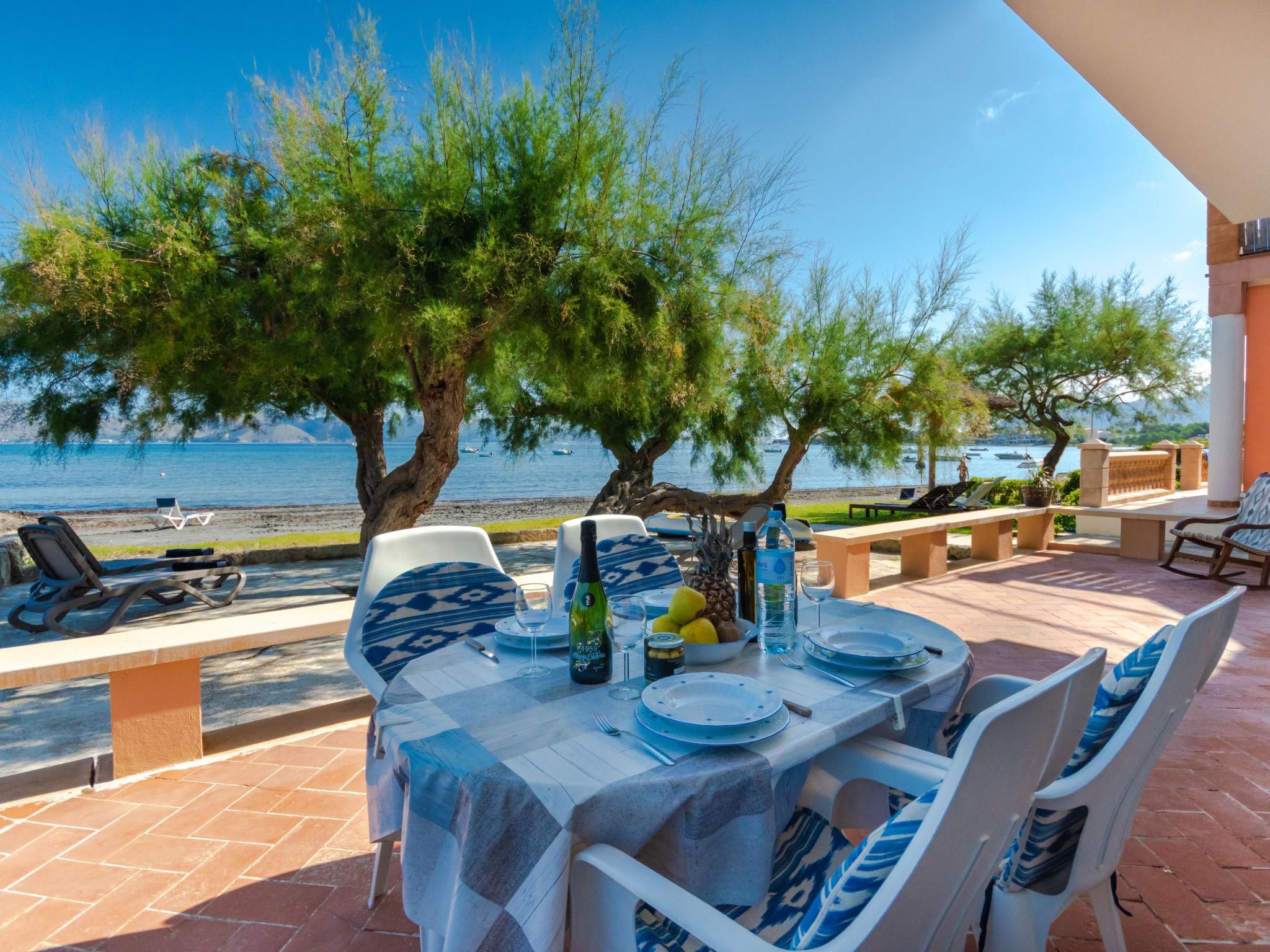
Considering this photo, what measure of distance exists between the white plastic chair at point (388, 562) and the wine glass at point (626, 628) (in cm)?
61

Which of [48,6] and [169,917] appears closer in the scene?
[169,917]

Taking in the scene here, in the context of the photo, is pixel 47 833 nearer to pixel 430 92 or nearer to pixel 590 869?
pixel 590 869

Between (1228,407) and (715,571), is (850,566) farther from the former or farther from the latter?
(1228,407)

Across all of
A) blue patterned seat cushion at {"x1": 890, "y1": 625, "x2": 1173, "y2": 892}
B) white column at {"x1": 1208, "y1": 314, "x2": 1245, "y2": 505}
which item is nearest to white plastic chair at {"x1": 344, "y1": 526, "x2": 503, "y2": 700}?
blue patterned seat cushion at {"x1": 890, "y1": 625, "x2": 1173, "y2": 892}

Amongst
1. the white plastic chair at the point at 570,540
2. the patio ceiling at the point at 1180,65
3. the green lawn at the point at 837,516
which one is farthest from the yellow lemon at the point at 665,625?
the green lawn at the point at 837,516

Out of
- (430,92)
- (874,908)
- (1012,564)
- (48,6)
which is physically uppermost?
(48,6)

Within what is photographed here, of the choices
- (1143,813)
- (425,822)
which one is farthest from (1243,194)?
(425,822)

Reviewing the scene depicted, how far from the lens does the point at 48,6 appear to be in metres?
9.93

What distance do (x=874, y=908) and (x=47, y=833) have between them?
246cm

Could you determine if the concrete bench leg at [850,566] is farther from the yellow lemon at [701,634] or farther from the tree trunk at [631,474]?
the yellow lemon at [701,634]

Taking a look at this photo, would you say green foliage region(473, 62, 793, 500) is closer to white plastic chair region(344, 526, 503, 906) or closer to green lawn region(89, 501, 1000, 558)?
white plastic chair region(344, 526, 503, 906)

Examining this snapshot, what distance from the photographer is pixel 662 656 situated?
136 centimetres

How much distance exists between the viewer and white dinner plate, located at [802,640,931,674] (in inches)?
56.0

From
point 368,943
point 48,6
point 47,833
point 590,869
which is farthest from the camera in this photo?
point 48,6
